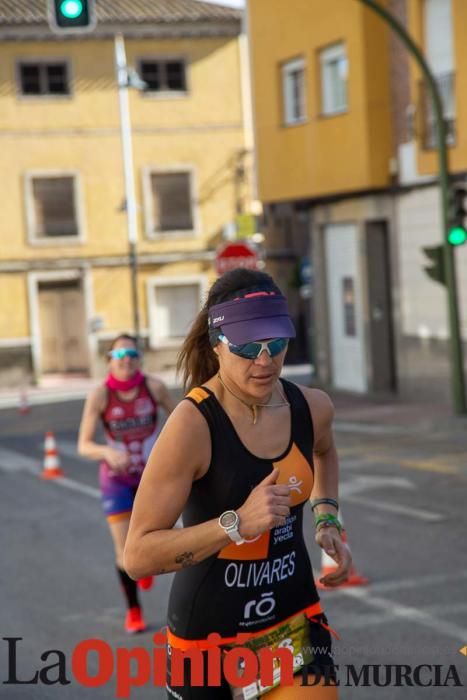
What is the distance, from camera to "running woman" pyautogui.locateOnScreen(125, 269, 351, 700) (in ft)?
12.3

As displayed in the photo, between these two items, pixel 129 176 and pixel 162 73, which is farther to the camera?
pixel 162 73

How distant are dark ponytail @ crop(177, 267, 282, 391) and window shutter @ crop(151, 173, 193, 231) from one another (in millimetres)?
35823

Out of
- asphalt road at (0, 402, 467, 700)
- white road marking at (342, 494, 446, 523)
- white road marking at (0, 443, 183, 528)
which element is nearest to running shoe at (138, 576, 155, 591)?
asphalt road at (0, 402, 467, 700)

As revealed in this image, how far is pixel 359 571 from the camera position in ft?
31.1

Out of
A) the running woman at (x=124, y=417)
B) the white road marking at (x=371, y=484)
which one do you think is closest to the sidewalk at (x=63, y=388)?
the white road marking at (x=371, y=484)

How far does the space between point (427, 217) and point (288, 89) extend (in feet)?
16.9

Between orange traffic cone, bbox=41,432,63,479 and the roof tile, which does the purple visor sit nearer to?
orange traffic cone, bbox=41,432,63,479

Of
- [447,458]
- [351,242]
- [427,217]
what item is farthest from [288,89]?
[447,458]

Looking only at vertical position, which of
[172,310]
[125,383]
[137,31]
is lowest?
[172,310]

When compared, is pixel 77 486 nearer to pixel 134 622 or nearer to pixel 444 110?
pixel 134 622

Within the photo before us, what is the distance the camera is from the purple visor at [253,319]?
3945 millimetres

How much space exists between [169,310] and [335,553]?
35.8 meters

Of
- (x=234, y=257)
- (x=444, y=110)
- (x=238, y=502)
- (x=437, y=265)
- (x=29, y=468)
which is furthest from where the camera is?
(x=444, y=110)

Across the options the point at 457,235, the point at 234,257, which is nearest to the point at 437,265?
the point at 457,235
